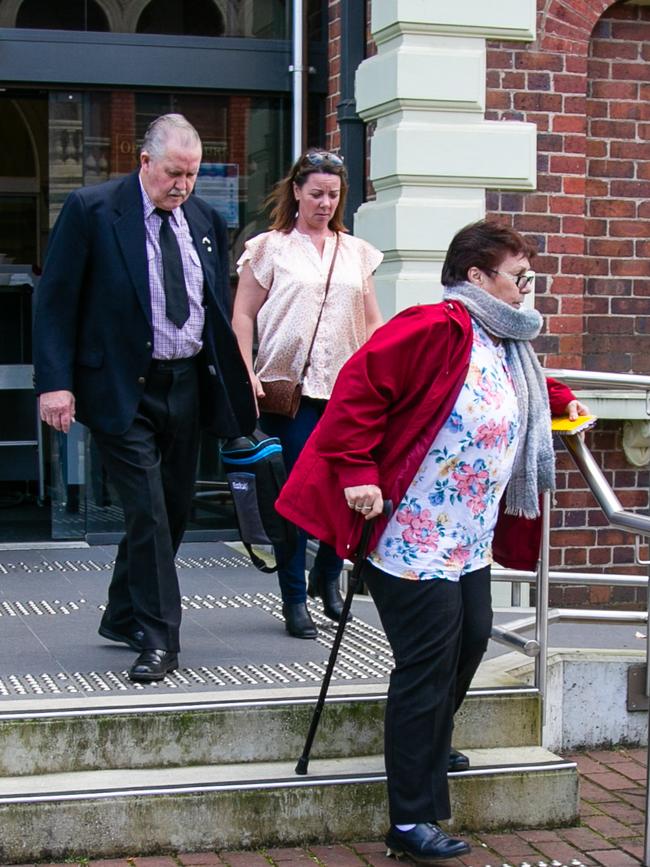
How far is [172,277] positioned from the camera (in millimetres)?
5273

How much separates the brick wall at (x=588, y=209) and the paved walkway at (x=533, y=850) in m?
2.32

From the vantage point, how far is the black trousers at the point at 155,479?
5.22 meters

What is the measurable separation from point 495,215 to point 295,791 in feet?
11.5

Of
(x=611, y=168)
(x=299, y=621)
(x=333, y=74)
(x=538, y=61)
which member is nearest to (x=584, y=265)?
(x=611, y=168)

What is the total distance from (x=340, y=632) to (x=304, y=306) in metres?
1.67

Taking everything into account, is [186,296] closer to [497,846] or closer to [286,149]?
[497,846]

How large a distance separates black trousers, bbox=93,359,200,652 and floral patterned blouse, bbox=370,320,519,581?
999 millimetres

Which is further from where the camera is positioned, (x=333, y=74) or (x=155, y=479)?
(x=333, y=74)

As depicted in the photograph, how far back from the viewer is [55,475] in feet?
28.1

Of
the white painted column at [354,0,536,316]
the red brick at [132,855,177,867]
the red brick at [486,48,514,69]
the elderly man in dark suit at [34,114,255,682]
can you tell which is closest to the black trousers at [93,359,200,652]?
the elderly man in dark suit at [34,114,255,682]

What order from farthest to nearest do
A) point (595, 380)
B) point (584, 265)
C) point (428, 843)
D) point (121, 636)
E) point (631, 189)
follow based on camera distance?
point (631, 189)
point (584, 265)
point (121, 636)
point (595, 380)
point (428, 843)

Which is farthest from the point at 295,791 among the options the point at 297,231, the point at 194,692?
the point at 297,231

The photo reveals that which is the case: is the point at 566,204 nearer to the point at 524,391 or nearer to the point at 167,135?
the point at 167,135

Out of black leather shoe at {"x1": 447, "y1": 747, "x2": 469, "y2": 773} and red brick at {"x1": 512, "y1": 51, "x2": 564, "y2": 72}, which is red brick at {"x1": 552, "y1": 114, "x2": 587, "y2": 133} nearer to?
red brick at {"x1": 512, "y1": 51, "x2": 564, "y2": 72}
